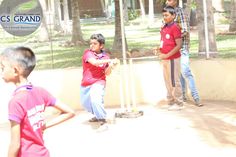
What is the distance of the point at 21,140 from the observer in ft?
10.1

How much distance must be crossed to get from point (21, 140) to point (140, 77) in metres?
5.72

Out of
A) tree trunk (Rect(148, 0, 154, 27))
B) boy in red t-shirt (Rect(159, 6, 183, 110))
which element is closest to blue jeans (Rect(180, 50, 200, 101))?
boy in red t-shirt (Rect(159, 6, 183, 110))

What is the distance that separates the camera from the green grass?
8.64m

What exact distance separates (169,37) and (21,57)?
500 centimetres

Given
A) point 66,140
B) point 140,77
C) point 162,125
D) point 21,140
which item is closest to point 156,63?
point 140,77

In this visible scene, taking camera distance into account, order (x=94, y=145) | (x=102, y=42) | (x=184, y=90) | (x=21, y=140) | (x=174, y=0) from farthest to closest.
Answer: (x=184, y=90) → (x=174, y=0) → (x=102, y=42) → (x=94, y=145) → (x=21, y=140)

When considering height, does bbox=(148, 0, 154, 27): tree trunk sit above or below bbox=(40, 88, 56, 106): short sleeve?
above

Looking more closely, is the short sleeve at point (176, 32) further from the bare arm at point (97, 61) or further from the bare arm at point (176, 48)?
the bare arm at point (97, 61)

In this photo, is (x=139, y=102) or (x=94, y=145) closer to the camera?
(x=94, y=145)

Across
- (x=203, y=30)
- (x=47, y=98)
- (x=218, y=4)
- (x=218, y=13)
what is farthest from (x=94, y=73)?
(x=218, y=4)

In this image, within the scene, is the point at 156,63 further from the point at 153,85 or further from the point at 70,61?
the point at 70,61

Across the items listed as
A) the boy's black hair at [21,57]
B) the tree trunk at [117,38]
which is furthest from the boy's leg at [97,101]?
the boy's black hair at [21,57]

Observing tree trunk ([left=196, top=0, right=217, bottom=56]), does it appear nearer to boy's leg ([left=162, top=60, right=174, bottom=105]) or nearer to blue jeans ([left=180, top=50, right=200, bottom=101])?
blue jeans ([left=180, top=50, right=200, bottom=101])

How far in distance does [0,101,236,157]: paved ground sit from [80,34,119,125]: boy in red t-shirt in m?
0.31
